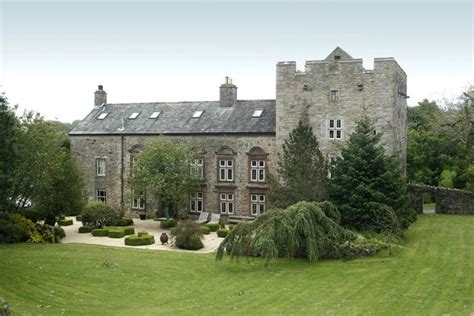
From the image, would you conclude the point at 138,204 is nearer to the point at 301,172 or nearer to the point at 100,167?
the point at 100,167

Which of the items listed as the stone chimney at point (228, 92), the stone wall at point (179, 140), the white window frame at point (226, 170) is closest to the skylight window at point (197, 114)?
the stone chimney at point (228, 92)

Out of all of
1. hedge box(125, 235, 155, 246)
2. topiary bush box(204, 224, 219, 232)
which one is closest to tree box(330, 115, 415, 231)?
topiary bush box(204, 224, 219, 232)

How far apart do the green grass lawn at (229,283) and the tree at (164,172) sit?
891cm

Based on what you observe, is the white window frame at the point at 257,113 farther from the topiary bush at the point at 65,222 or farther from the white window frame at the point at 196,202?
the topiary bush at the point at 65,222

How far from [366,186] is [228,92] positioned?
15.5m

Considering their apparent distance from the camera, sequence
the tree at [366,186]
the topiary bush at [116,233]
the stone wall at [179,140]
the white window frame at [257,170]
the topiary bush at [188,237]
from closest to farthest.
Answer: the tree at [366,186], the topiary bush at [188,237], the topiary bush at [116,233], the white window frame at [257,170], the stone wall at [179,140]

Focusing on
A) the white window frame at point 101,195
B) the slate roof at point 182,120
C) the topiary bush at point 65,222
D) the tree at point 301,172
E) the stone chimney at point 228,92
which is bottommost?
the topiary bush at point 65,222

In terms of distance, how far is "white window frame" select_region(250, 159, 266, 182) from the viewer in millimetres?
36438

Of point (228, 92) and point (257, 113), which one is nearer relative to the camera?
point (257, 113)

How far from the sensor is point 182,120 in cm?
4031

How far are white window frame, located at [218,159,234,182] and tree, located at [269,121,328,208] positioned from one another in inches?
186

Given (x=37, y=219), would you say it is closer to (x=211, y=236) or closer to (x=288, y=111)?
(x=211, y=236)

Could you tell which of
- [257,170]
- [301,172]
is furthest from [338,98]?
[257,170]

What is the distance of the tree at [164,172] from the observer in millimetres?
35125
